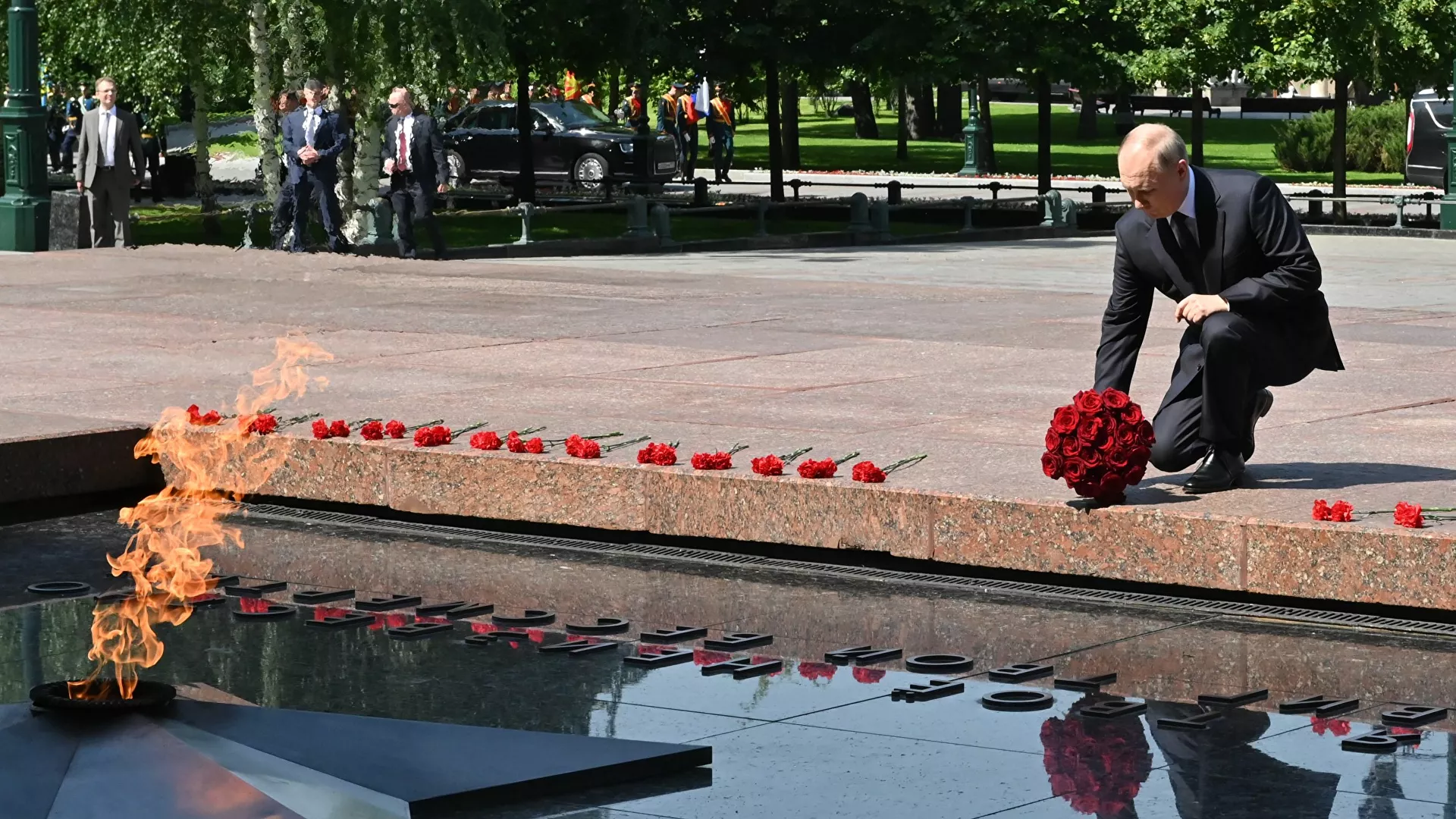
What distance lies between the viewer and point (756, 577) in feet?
24.6

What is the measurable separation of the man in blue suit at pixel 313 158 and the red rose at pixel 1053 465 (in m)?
14.3

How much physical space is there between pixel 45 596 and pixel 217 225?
60.5ft

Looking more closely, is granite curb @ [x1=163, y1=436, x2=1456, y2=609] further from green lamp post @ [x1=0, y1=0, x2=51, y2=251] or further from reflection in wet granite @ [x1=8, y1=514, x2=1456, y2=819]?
green lamp post @ [x1=0, y1=0, x2=51, y2=251]

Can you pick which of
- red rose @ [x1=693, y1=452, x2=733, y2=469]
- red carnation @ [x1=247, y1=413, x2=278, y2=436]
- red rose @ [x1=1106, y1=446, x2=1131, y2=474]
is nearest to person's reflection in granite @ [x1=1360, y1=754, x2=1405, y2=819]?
red rose @ [x1=1106, y1=446, x2=1131, y2=474]

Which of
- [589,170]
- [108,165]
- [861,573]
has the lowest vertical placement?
[861,573]

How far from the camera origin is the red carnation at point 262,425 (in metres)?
8.70

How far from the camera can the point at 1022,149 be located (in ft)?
160

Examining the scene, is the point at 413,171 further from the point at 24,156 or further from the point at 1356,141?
the point at 1356,141

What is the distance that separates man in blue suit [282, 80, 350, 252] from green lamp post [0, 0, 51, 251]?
2.70 metres

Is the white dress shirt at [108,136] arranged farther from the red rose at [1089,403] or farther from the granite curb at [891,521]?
the red rose at [1089,403]

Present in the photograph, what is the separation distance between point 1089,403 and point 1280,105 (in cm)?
6212

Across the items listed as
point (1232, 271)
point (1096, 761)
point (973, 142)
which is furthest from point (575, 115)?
point (1096, 761)

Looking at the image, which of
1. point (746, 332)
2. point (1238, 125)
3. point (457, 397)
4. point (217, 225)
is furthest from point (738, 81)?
point (1238, 125)

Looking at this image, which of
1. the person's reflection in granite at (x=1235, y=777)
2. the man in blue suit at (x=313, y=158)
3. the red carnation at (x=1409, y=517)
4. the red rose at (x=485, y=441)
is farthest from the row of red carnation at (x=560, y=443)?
the man in blue suit at (x=313, y=158)
